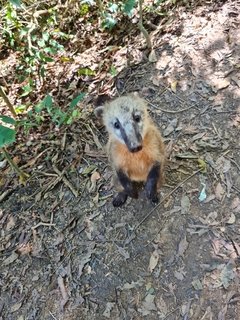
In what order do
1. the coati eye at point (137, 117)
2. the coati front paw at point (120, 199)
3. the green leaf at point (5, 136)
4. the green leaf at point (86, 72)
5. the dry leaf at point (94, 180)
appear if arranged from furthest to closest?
1. the green leaf at point (86, 72)
2. the dry leaf at point (94, 180)
3. the coati front paw at point (120, 199)
4. the coati eye at point (137, 117)
5. the green leaf at point (5, 136)

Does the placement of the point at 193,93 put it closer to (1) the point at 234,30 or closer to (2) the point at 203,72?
(2) the point at 203,72

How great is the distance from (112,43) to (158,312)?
12.5 feet

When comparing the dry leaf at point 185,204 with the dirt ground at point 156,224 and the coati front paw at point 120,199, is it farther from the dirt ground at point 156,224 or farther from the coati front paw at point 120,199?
the coati front paw at point 120,199

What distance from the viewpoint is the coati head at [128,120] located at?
3836mm

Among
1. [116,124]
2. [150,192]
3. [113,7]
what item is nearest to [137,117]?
[116,124]

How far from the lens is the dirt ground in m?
3.92

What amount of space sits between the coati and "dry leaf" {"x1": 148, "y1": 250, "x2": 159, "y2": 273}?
0.52 metres

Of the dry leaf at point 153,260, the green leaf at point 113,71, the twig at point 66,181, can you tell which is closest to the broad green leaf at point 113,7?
the green leaf at point 113,71

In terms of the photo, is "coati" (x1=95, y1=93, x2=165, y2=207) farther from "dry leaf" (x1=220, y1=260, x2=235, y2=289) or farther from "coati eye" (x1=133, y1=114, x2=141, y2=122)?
"dry leaf" (x1=220, y1=260, x2=235, y2=289)

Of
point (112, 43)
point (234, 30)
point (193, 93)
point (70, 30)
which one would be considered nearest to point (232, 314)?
point (193, 93)

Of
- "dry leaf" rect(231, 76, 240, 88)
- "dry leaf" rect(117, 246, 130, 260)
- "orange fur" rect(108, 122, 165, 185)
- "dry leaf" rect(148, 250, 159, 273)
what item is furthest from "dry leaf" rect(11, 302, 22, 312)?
"dry leaf" rect(231, 76, 240, 88)

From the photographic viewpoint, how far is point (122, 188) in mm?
4504

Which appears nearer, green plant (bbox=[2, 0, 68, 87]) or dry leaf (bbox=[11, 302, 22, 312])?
dry leaf (bbox=[11, 302, 22, 312])

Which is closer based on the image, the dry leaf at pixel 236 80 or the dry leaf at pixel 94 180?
the dry leaf at pixel 94 180
